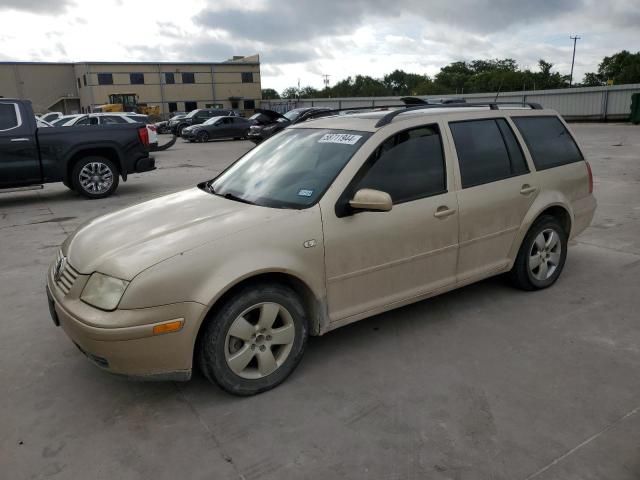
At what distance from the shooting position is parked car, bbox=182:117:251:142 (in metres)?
27.2

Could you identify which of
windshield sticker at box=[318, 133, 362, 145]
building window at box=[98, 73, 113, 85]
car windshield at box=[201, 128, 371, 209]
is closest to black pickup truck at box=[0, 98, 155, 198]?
car windshield at box=[201, 128, 371, 209]

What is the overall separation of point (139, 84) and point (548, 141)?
63770mm

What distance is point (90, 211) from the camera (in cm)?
877

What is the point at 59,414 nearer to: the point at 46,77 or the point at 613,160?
the point at 613,160

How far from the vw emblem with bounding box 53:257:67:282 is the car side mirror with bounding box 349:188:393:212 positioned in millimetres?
1844

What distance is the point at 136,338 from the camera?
267cm

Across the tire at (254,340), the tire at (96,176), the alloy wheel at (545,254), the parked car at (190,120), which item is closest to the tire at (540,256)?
the alloy wheel at (545,254)

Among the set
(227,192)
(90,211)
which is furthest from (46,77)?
(227,192)

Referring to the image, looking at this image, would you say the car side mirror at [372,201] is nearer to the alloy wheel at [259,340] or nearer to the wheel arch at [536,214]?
the alloy wheel at [259,340]

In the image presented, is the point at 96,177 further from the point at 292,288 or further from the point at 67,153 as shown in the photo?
the point at 292,288

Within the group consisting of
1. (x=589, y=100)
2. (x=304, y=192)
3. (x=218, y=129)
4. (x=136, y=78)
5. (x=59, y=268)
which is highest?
(x=136, y=78)

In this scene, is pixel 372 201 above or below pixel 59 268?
above

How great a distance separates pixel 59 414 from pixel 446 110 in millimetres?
3375

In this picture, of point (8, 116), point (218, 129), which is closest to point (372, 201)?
point (8, 116)
